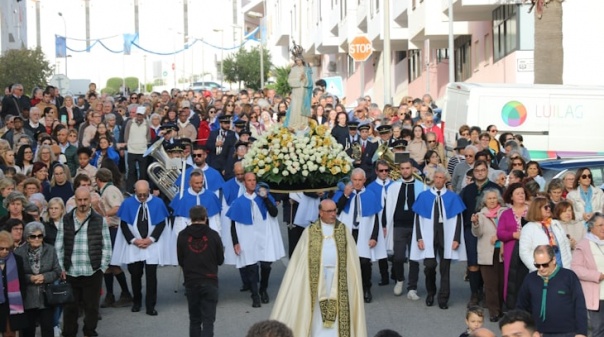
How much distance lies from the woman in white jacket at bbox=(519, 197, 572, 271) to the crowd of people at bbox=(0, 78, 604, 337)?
0.05 ft

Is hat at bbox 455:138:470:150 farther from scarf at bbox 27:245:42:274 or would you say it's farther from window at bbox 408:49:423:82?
window at bbox 408:49:423:82

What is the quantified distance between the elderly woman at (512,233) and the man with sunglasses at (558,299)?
11.7ft

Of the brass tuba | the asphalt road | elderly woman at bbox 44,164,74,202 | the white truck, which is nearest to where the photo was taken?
the asphalt road

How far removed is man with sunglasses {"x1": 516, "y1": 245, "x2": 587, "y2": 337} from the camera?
10547 mm

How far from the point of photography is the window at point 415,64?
154ft

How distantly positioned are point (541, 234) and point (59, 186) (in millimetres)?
7692

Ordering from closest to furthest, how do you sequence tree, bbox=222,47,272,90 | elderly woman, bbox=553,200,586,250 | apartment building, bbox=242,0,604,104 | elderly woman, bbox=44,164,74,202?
elderly woman, bbox=553,200,586,250
elderly woman, bbox=44,164,74,202
apartment building, bbox=242,0,604,104
tree, bbox=222,47,272,90

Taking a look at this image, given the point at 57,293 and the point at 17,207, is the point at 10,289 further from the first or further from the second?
the point at 17,207

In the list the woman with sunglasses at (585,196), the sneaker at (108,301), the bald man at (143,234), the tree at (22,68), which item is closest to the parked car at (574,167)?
the woman with sunglasses at (585,196)

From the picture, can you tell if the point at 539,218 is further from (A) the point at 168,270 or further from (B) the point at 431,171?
(A) the point at 168,270

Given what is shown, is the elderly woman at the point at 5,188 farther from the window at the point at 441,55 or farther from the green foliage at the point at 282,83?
the green foliage at the point at 282,83

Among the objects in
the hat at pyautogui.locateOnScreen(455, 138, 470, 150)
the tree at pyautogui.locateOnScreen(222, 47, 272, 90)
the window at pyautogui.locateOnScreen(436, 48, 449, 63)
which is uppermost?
the tree at pyautogui.locateOnScreen(222, 47, 272, 90)

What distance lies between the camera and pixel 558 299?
10555mm

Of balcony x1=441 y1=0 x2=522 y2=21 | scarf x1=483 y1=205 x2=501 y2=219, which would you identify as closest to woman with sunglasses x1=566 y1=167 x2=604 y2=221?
scarf x1=483 y1=205 x2=501 y2=219
